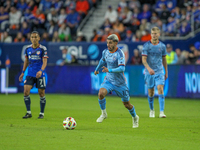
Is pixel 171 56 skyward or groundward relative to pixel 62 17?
groundward

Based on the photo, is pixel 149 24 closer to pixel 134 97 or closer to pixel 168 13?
pixel 168 13

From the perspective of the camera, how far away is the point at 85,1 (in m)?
25.3

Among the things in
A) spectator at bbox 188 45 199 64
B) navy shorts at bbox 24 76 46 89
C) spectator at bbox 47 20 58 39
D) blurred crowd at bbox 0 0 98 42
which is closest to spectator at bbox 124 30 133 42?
blurred crowd at bbox 0 0 98 42

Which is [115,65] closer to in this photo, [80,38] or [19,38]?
[80,38]

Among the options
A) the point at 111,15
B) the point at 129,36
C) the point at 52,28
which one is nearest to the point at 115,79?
the point at 129,36

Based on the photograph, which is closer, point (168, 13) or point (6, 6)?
point (168, 13)

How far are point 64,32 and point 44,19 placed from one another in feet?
7.85

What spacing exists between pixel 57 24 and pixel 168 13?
7134 millimetres

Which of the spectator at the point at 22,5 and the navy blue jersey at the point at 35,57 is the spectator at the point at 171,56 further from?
the spectator at the point at 22,5

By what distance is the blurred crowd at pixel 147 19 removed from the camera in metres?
20.9

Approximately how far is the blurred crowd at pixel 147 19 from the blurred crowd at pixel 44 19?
190 cm

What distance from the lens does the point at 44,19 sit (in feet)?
82.9

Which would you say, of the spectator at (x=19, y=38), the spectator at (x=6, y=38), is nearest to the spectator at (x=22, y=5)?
the spectator at (x=6, y=38)

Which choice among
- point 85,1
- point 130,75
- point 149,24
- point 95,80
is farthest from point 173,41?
point 85,1
